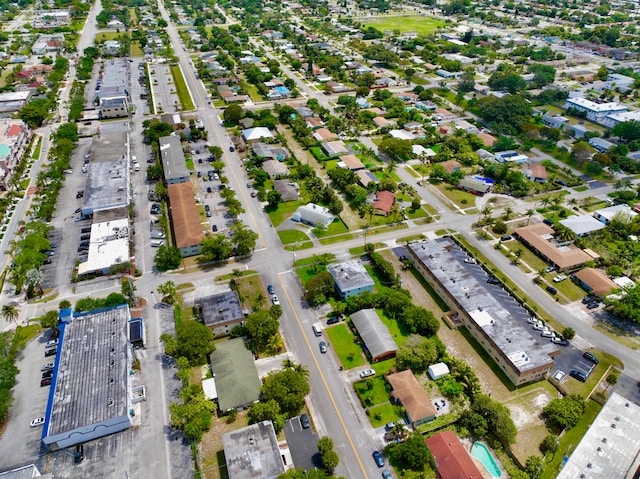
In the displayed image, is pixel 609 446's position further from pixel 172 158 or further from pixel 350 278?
pixel 172 158

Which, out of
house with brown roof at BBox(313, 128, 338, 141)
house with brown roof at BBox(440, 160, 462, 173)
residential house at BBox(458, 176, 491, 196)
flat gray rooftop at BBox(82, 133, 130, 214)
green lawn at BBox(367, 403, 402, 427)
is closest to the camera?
green lawn at BBox(367, 403, 402, 427)

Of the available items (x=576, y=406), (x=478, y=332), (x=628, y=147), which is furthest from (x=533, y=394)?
(x=628, y=147)

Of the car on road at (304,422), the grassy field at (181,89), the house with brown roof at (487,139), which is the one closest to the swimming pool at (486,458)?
the car on road at (304,422)

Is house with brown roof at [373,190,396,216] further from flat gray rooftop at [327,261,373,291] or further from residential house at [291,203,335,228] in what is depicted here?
flat gray rooftop at [327,261,373,291]

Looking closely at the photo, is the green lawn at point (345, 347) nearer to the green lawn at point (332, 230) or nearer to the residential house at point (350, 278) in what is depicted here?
the residential house at point (350, 278)

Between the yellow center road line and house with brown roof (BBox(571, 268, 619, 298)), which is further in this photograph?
house with brown roof (BBox(571, 268, 619, 298))

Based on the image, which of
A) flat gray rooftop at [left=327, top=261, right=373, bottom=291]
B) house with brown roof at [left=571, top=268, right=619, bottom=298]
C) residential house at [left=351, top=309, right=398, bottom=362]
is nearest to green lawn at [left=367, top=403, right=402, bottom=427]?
residential house at [left=351, top=309, right=398, bottom=362]
